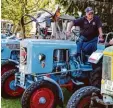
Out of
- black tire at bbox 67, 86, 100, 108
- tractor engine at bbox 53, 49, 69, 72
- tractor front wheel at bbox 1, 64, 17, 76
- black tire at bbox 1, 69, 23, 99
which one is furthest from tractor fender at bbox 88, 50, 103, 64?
tractor front wheel at bbox 1, 64, 17, 76

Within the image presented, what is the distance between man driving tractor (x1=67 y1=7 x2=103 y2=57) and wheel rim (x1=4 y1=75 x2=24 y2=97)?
1.58 meters

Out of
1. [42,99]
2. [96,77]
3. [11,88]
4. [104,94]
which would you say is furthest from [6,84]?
[104,94]

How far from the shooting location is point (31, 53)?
21.5ft

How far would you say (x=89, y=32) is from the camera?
23.9 feet

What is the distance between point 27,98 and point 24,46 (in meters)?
1.11

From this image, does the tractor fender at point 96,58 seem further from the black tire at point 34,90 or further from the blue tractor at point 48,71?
the black tire at point 34,90

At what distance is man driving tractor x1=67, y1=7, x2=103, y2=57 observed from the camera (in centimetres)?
720

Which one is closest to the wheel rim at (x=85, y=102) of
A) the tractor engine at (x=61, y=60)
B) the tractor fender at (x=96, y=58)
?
the tractor fender at (x=96, y=58)

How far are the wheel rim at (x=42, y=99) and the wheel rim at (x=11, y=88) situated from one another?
1.57m

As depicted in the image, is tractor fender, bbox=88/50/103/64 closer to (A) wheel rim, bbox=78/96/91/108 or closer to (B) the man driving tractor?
(B) the man driving tractor

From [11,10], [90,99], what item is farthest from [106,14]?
[11,10]

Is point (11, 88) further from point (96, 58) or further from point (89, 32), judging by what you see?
point (96, 58)

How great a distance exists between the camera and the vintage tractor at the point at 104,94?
4.99 metres

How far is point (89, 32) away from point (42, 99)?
1.74m
